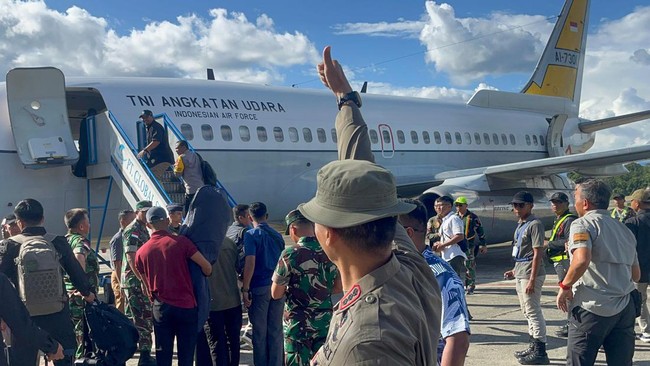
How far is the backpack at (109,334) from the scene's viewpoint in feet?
16.1

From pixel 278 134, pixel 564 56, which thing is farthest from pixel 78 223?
pixel 564 56

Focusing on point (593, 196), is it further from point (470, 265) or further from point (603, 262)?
point (470, 265)

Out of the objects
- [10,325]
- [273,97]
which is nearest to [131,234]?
[10,325]

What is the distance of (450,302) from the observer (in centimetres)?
270

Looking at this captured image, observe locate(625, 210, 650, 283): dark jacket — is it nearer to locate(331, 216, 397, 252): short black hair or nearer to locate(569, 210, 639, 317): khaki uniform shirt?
locate(569, 210, 639, 317): khaki uniform shirt

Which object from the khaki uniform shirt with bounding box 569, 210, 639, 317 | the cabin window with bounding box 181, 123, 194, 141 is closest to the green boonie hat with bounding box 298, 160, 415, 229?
the khaki uniform shirt with bounding box 569, 210, 639, 317

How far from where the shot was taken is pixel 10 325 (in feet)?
12.6

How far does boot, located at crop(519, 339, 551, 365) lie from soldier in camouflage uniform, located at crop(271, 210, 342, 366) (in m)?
2.47

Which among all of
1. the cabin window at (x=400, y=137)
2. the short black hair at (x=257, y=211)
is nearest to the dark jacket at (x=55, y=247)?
the short black hair at (x=257, y=211)

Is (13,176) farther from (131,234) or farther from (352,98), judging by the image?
(352,98)

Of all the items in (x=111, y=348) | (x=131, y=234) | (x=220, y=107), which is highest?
(x=220, y=107)

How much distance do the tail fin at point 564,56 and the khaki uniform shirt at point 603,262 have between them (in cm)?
1895

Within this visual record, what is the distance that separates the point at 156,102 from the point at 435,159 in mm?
7539

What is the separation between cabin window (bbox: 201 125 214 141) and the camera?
11.3 metres
